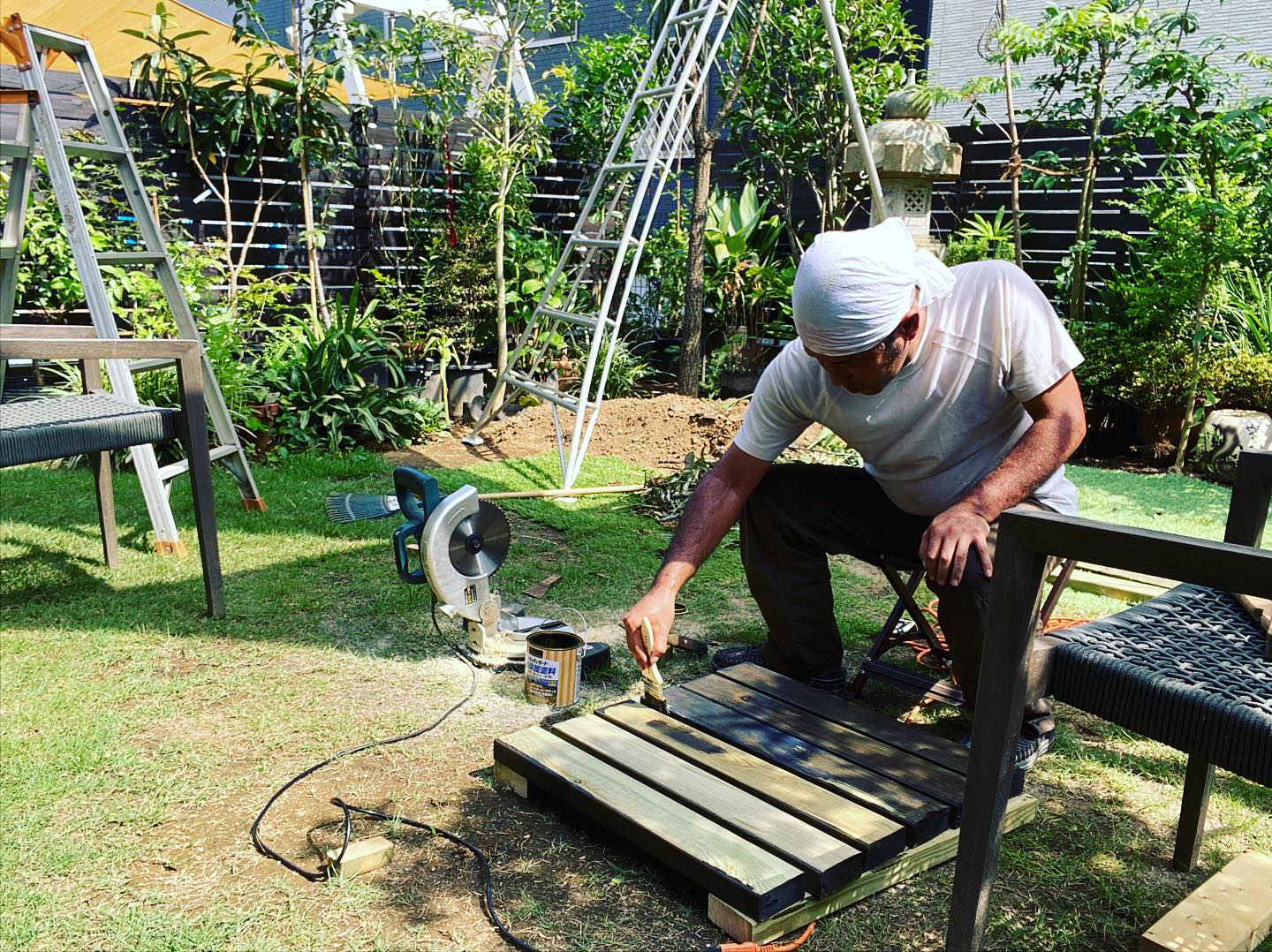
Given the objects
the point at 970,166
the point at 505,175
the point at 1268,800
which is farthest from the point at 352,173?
the point at 1268,800

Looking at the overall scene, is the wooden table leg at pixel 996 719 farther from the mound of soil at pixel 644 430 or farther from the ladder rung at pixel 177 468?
the mound of soil at pixel 644 430

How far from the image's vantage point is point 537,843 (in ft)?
7.93

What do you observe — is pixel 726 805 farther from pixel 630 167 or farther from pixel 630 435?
pixel 630 435

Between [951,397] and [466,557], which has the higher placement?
[951,397]

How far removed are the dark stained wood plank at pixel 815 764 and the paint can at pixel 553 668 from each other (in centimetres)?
34

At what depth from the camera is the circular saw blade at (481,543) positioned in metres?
3.30

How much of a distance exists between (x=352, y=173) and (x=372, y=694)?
5.48 m

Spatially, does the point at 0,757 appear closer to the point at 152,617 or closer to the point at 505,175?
the point at 152,617

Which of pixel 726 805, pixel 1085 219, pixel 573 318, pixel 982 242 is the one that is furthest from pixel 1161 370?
pixel 726 805

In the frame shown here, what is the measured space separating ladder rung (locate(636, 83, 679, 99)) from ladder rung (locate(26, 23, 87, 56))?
2.82m

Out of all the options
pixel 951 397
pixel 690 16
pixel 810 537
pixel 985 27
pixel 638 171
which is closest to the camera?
pixel 951 397

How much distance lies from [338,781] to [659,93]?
172 inches

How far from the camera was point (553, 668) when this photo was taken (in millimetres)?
3027

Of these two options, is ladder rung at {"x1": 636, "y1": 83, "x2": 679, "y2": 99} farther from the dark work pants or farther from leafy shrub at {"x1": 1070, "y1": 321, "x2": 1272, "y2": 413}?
the dark work pants
